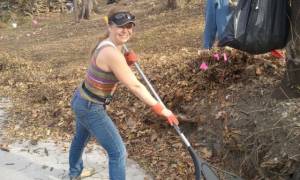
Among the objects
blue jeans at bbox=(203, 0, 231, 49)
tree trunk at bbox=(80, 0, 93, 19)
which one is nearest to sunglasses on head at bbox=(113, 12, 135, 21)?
blue jeans at bbox=(203, 0, 231, 49)

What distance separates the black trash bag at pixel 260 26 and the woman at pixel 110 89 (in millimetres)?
991

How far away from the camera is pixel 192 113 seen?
18.1 feet

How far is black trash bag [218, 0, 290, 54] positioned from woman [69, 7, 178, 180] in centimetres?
99

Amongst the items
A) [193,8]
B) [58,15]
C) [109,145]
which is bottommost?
[58,15]

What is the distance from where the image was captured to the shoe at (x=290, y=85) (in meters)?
4.43

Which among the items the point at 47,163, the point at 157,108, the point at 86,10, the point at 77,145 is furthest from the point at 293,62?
the point at 86,10

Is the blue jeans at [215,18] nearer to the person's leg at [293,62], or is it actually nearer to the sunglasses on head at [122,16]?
the person's leg at [293,62]

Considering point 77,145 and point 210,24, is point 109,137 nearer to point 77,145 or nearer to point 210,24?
point 77,145

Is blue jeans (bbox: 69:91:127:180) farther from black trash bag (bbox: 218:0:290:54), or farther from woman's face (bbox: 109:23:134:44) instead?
black trash bag (bbox: 218:0:290:54)

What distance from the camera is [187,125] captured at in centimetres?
550

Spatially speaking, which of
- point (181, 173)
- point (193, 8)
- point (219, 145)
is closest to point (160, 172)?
point (181, 173)

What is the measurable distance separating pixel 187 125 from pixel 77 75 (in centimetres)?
319

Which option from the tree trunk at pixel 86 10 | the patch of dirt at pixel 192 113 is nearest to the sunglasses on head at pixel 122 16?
the patch of dirt at pixel 192 113

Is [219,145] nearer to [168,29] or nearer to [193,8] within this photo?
[168,29]
